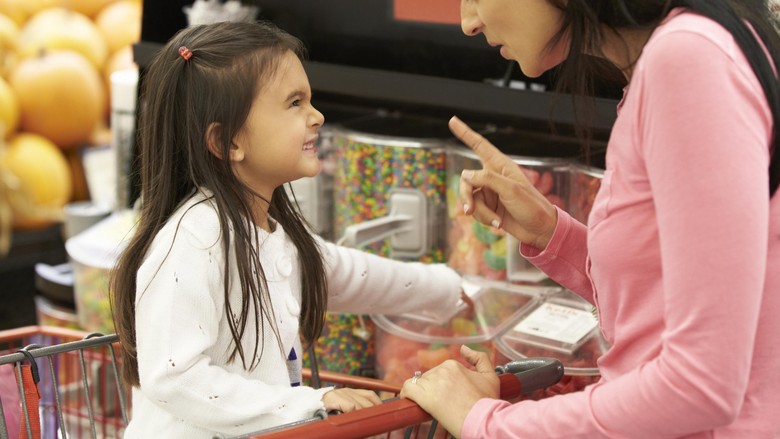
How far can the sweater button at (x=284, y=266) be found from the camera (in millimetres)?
1526

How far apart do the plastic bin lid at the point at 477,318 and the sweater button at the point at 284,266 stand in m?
0.51

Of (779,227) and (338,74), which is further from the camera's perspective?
(338,74)

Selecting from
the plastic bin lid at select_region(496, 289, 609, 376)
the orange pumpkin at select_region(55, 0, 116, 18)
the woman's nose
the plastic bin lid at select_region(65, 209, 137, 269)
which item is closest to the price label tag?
the plastic bin lid at select_region(496, 289, 609, 376)

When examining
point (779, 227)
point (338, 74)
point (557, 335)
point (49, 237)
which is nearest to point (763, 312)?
point (779, 227)

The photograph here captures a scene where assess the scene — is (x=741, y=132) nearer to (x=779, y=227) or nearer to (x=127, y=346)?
(x=779, y=227)

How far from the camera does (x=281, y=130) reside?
1.47 metres

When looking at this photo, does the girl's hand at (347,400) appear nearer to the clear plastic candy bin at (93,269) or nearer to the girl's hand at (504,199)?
the girl's hand at (504,199)

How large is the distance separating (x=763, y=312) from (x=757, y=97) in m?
0.23

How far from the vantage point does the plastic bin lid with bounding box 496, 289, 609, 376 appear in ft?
5.92

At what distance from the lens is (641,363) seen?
1.10 meters

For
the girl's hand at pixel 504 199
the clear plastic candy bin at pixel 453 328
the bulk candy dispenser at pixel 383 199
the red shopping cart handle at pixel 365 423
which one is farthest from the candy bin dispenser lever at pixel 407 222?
the red shopping cart handle at pixel 365 423

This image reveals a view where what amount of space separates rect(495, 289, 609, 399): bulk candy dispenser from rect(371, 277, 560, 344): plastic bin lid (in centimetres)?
3

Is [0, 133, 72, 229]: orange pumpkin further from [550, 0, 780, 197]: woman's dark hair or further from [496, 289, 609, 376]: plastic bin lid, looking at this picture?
[550, 0, 780, 197]: woman's dark hair

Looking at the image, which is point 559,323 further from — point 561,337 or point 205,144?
point 205,144
